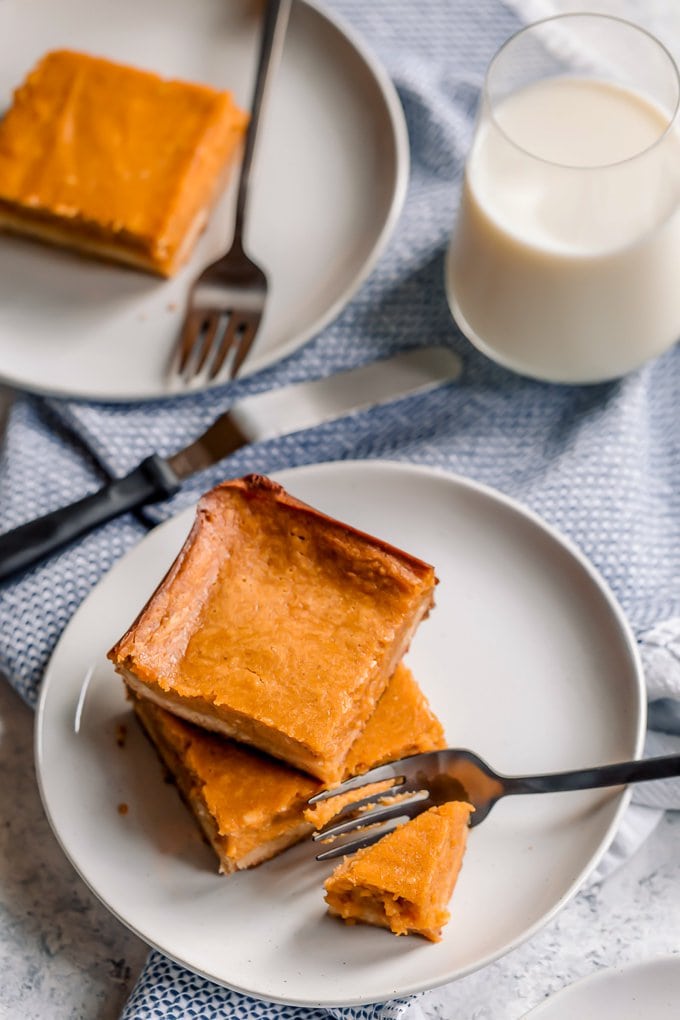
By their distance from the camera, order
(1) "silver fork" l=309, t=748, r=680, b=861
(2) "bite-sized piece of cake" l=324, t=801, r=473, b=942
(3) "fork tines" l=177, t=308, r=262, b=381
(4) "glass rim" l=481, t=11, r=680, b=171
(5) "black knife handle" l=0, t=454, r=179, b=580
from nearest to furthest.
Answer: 1. (2) "bite-sized piece of cake" l=324, t=801, r=473, b=942
2. (1) "silver fork" l=309, t=748, r=680, b=861
3. (4) "glass rim" l=481, t=11, r=680, b=171
4. (5) "black knife handle" l=0, t=454, r=179, b=580
5. (3) "fork tines" l=177, t=308, r=262, b=381

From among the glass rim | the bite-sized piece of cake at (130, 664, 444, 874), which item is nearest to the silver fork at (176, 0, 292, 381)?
the glass rim

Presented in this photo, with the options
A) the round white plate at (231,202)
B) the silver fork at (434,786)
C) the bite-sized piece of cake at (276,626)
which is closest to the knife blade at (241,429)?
the round white plate at (231,202)

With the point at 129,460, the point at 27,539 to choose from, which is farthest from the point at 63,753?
the point at 129,460

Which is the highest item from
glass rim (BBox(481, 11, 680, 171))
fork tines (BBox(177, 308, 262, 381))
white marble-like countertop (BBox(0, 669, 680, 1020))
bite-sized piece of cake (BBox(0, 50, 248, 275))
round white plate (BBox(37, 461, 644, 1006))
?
glass rim (BBox(481, 11, 680, 171))

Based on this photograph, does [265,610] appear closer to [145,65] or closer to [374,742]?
Result: [374,742]

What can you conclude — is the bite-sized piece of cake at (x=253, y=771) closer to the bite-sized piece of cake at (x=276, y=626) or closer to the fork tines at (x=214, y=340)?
the bite-sized piece of cake at (x=276, y=626)

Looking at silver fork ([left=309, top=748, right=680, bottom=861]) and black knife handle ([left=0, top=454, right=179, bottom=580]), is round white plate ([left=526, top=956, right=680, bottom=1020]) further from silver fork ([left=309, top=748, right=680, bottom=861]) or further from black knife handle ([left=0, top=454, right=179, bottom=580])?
black knife handle ([left=0, top=454, right=179, bottom=580])
